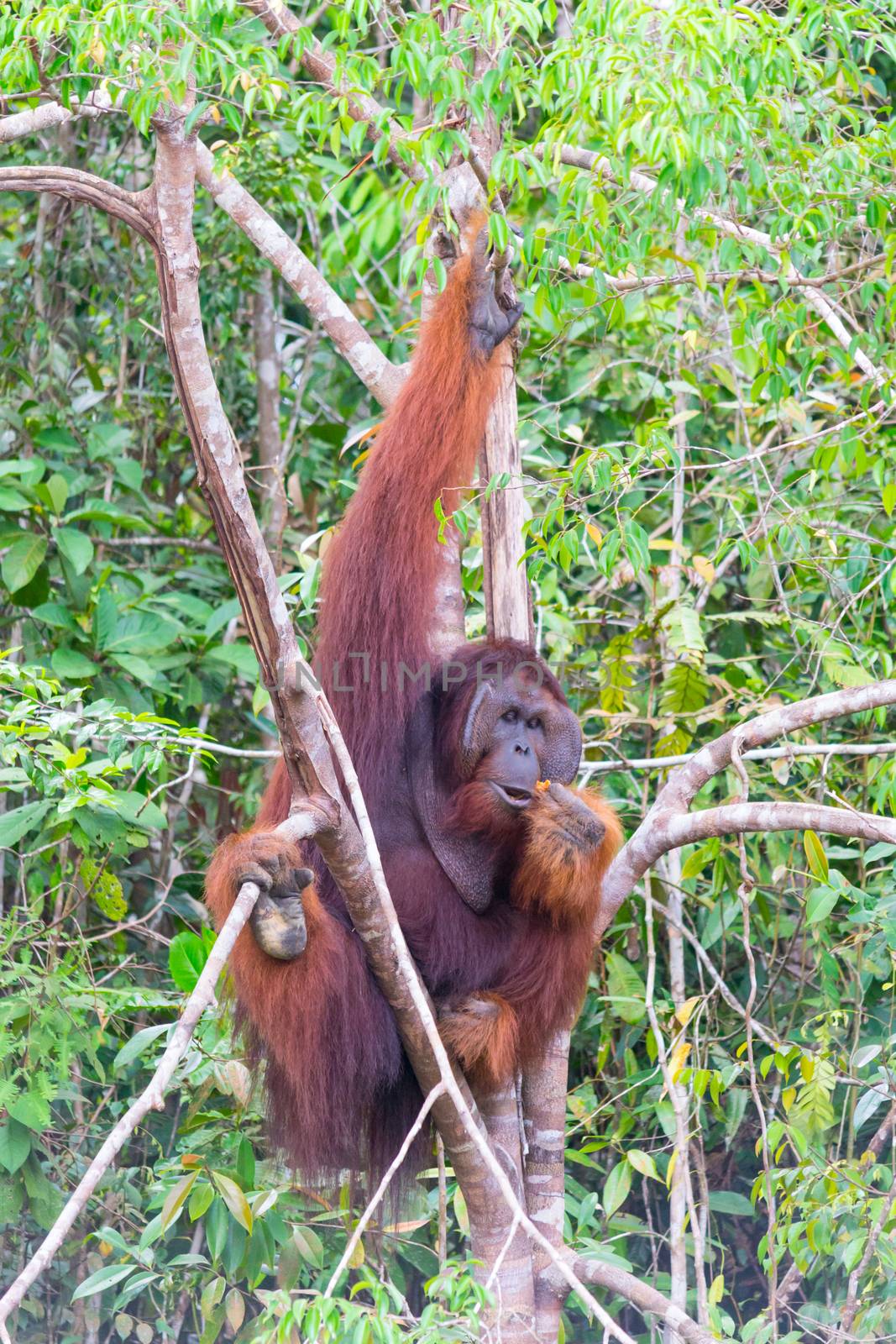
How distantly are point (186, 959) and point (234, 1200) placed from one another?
0.57m

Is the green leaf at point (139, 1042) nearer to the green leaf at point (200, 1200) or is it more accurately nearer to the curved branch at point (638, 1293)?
the green leaf at point (200, 1200)

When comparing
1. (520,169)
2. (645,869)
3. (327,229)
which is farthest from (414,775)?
(327,229)

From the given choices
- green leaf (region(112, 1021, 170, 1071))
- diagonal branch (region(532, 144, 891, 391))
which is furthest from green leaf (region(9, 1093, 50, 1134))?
diagonal branch (region(532, 144, 891, 391))

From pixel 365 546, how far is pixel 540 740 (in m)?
0.55

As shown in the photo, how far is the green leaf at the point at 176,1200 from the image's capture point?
2.81 metres

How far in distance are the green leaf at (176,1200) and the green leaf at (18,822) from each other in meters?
0.92

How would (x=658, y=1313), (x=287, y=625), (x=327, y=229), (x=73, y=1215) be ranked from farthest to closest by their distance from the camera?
(x=327, y=229) < (x=658, y=1313) < (x=287, y=625) < (x=73, y=1215)

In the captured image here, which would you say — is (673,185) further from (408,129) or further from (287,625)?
(287,625)

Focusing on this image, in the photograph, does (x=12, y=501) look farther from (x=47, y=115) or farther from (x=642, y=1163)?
(x=642, y=1163)

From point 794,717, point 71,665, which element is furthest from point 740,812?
point 71,665

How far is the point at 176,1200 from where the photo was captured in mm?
2828

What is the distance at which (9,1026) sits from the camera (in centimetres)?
317

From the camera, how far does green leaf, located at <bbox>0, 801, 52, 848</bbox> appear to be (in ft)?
10.8

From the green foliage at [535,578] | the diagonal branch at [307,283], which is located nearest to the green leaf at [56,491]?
the green foliage at [535,578]
